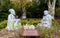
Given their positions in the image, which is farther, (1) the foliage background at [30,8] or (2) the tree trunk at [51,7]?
(1) the foliage background at [30,8]

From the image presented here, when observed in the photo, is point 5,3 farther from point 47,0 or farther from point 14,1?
point 47,0

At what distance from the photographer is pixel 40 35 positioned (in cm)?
796

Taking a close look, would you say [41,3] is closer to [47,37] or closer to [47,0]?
[47,0]

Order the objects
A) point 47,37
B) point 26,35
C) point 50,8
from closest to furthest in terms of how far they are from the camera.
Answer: point 47,37, point 26,35, point 50,8

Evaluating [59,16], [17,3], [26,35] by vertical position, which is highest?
[26,35]

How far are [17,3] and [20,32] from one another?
1198 cm

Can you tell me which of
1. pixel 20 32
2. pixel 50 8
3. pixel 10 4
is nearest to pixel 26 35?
pixel 20 32

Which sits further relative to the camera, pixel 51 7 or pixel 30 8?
pixel 30 8

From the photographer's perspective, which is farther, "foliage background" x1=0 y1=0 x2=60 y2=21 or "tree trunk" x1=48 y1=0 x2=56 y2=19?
"foliage background" x1=0 y1=0 x2=60 y2=21

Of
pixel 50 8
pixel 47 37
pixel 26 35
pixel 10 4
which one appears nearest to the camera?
pixel 47 37

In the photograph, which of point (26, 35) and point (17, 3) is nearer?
point (26, 35)

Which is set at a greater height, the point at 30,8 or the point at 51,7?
the point at 51,7

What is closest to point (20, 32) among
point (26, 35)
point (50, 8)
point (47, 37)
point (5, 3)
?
point (26, 35)

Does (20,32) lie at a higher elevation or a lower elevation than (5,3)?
higher
